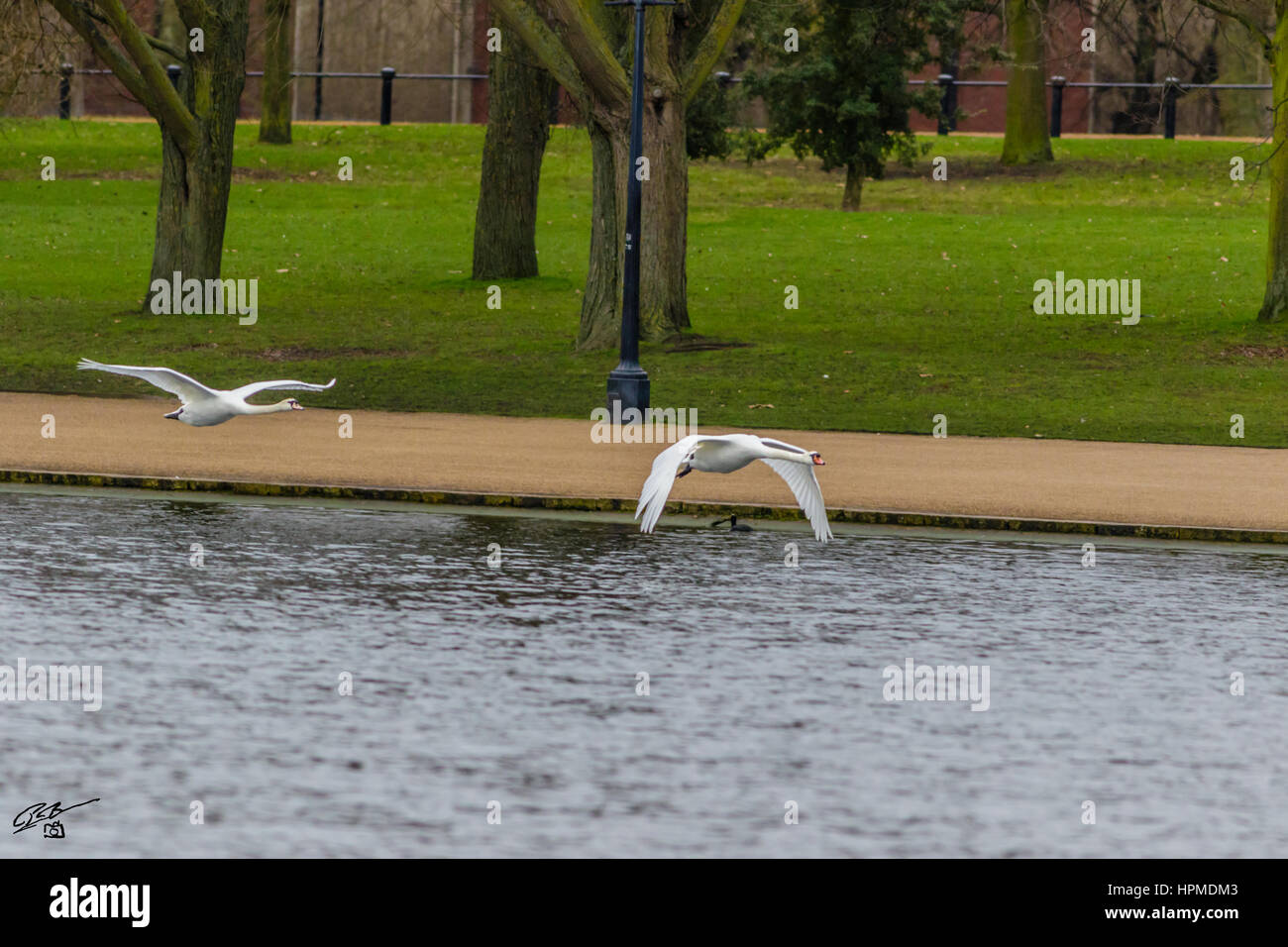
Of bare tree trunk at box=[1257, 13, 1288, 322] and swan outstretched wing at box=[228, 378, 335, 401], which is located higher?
bare tree trunk at box=[1257, 13, 1288, 322]

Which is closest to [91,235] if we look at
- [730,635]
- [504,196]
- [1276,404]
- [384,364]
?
[504,196]

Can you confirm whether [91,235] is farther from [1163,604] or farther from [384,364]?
[1163,604]

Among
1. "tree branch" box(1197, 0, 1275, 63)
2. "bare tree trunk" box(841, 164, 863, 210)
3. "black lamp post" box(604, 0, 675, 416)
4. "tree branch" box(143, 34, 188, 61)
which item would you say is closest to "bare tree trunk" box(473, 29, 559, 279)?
"tree branch" box(143, 34, 188, 61)

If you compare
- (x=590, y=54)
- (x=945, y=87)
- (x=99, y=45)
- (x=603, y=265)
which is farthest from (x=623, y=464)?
(x=945, y=87)

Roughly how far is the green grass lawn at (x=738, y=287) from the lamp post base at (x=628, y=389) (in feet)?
3.84

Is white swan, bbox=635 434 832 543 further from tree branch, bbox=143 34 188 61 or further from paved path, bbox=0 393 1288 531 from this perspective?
tree branch, bbox=143 34 188 61

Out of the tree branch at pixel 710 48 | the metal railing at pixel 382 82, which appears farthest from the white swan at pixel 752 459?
the metal railing at pixel 382 82

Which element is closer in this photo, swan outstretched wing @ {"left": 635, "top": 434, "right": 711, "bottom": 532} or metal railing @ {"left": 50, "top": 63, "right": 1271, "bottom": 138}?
swan outstretched wing @ {"left": 635, "top": 434, "right": 711, "bottom": 532}

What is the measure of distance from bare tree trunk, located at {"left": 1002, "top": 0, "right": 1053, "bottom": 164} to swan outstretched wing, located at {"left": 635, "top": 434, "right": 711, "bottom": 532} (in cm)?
3275

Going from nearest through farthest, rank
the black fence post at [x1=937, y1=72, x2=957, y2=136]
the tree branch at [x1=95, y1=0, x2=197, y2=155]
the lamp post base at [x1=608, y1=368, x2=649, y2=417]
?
the lamp post base at [x1=608, y1=368, x2=649, y2=417], the tree branch at [x1=95, y1=0, x2=197, y2=155], the black fence post at [x1=937, y1=72, x2=957, y2=136]

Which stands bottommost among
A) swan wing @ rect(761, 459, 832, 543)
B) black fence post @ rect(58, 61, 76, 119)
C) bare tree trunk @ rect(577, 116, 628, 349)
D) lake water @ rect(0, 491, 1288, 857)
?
lake water @ rect(0, 491, 1288, 857)

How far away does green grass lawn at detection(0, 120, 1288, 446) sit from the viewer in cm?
2383

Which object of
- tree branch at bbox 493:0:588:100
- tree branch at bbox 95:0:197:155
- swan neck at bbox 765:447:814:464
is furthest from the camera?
tree branch at bbox 95:0:197:155
